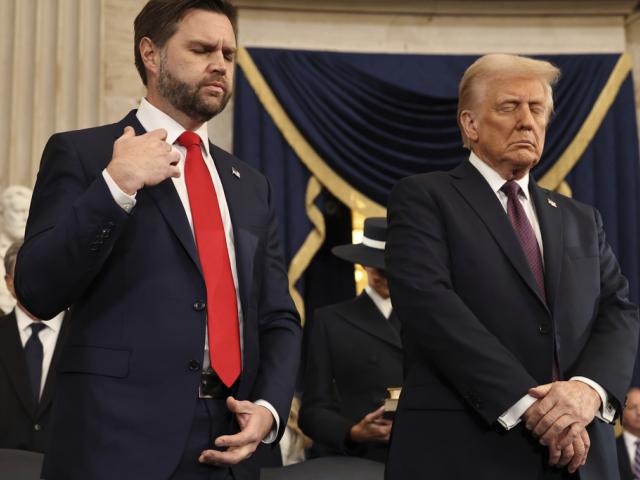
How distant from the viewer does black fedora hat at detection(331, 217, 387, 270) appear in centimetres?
452

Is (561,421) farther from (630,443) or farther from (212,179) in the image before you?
(630,443)

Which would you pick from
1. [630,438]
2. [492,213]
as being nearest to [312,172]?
[630,438]

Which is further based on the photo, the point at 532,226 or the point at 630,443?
the point at 630,443

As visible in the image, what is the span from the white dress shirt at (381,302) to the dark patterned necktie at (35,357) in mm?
1398

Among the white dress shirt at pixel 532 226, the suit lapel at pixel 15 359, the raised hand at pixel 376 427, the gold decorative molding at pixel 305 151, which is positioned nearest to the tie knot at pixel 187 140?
the white dress shirt at pixel 532 226

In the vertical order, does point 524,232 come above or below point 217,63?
below

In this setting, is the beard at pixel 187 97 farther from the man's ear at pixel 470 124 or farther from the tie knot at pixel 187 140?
the man's ear at pixel 470 124

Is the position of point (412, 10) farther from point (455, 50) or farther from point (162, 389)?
point (162, 389)

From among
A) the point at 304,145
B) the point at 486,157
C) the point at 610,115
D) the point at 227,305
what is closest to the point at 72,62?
the point at 304,145

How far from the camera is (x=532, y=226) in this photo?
9.38ft

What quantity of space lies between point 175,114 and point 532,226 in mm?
1021

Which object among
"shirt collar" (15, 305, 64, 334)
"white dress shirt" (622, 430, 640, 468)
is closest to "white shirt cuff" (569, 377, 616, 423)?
"shirt collar" (15, 305, 64, 334)

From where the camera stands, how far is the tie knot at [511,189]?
2.88 meters

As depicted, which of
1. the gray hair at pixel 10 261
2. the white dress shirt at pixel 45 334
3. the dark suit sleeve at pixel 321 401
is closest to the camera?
the dark suit sleeve at pixel 321 401
